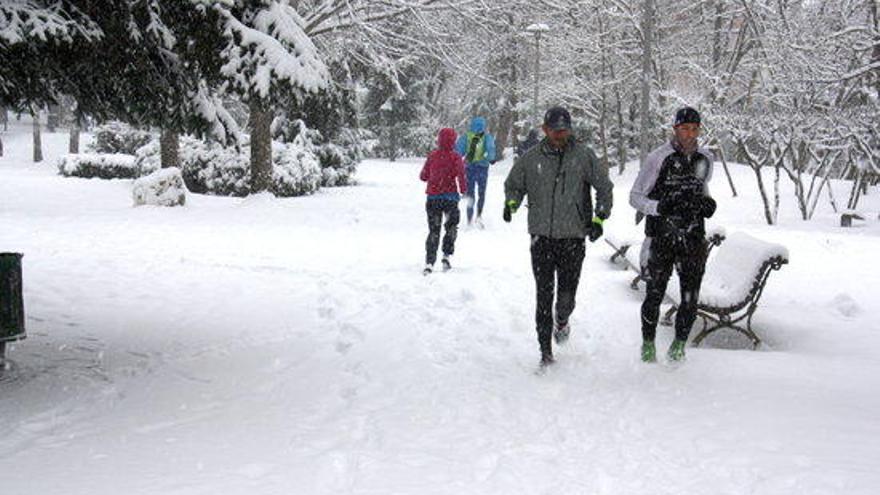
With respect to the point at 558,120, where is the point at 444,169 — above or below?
below

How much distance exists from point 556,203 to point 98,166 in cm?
2813

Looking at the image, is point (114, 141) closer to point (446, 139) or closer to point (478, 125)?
point (478, 125)

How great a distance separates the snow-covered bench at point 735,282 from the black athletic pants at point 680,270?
0.68 m

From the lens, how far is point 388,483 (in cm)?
392

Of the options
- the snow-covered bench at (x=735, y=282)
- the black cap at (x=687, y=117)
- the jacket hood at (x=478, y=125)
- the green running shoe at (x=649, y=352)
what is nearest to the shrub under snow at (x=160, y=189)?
the jacket hood at (x=478, y=125)

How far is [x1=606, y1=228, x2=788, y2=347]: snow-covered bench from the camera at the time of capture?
259 inches

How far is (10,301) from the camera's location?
5.56 meters

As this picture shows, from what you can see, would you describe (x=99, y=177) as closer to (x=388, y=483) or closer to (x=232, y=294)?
(x=232, y=294)

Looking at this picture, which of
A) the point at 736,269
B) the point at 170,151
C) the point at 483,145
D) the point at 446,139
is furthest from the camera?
the point at 170,151

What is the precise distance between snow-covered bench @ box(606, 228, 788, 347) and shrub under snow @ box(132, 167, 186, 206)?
13321mm

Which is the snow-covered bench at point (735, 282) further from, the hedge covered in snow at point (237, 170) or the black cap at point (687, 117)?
the hedge covered in snow at point (237, 170)

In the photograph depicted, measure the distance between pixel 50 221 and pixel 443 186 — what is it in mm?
9503

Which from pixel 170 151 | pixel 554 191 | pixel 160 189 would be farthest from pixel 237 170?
pixel 554 191

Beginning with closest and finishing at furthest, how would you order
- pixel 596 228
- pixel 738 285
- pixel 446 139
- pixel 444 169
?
pixel 596 228, pixel 738 285, pixel 444 169, pixel 446 139
